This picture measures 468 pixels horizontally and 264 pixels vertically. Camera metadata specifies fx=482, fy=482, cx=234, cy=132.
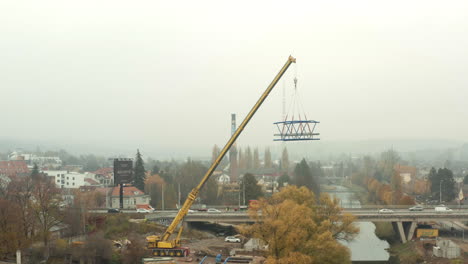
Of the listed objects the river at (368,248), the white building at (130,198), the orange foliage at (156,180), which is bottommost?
the river at (368,248)

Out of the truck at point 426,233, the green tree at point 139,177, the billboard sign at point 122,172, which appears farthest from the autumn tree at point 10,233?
the truck at point 426,233

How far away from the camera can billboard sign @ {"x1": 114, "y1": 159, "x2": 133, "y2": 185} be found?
190 feet

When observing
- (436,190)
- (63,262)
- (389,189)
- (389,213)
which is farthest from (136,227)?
(436,190)

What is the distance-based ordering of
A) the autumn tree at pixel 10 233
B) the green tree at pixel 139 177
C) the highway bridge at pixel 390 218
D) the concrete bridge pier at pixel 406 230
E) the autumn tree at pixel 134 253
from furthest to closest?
1. the green tree at pixel 139 177
2. the concrete bridge pier at pixel 406 230
3. the highway bridge at pixel 390 218
4. the autumn tree at pixel 134 253
5. the autumn tree at pixel 10 233

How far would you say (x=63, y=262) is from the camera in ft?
128

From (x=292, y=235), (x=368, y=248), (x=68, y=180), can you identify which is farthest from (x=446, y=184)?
(x=68, y=180)

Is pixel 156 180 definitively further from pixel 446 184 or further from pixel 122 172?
pixel 446 184

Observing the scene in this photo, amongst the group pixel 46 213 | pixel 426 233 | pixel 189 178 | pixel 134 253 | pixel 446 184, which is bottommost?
pixel 426 233

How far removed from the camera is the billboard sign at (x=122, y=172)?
57.8m

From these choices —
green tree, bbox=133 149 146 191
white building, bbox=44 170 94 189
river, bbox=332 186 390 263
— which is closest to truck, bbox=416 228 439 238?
river, bbox=332 186 390 263

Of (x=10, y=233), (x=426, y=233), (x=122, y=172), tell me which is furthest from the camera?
(x=122, y=172)

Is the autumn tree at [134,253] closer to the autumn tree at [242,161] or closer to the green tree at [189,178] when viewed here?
the green tree at [189,178]

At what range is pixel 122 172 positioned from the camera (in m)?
58.1

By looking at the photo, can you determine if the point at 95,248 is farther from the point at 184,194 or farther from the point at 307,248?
the point at 184,194
